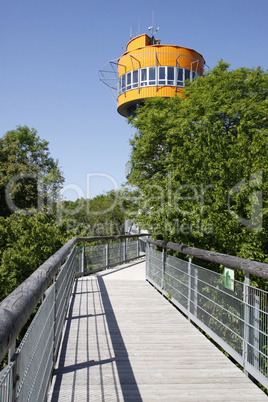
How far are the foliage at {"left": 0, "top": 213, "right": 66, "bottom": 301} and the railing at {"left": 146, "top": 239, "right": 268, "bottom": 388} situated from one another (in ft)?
31.7

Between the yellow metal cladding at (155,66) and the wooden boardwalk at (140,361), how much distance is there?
106 feet

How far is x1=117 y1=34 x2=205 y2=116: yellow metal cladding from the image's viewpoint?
37.6 meters

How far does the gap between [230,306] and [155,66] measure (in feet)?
118

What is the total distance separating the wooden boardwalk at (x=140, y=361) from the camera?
3689 mm

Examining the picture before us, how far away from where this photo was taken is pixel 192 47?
40.0 meters

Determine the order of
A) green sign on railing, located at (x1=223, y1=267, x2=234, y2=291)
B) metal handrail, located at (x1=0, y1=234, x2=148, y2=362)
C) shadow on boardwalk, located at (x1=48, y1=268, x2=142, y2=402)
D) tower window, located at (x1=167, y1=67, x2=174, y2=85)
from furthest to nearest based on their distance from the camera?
tower window, located at (x1=167, y1=67, x2=174, y2=85) → green sign on railing, located at (x1=223, y1=267, x2=234, y2=291) → shadow on boardwalk, located at (x1=48, y1=268, x2=142, y2=402) → metal handrail, located at (x1=0, y1=234, x2=148, y2=362)

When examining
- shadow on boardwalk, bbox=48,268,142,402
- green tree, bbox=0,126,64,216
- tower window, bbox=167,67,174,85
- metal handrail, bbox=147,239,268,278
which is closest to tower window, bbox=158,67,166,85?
tower window, bbox=167,67,174,85

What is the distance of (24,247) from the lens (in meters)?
16.2

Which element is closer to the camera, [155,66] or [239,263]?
[239,263]

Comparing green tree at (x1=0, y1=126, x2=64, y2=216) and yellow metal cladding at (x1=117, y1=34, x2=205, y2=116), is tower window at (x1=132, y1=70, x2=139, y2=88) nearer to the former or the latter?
yellow metal cladding at (x1=117, y1=34, x2=205, y2=116)

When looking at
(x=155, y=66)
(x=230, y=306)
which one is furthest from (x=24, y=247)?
(x=155, y=66)

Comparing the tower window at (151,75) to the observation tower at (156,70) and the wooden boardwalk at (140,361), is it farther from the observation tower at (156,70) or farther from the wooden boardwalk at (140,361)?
the wooden boardwalk at (140,361)

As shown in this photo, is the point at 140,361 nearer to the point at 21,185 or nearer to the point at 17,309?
the point at 17,309

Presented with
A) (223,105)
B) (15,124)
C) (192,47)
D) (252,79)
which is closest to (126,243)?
(223,105)
